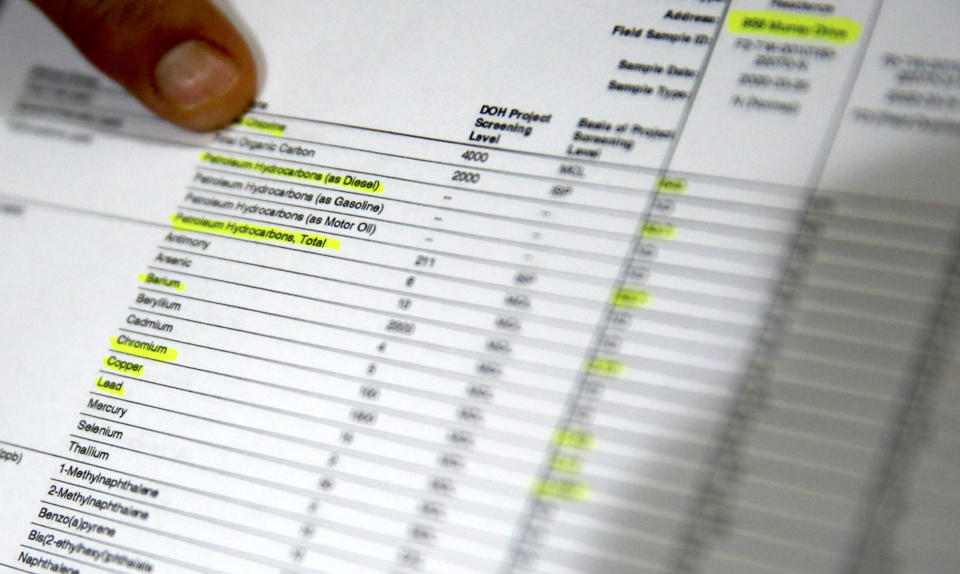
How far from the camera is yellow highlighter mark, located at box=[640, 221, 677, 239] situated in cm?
58

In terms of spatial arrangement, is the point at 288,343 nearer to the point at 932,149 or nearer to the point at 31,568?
the point at 31,568

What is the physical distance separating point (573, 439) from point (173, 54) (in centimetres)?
47

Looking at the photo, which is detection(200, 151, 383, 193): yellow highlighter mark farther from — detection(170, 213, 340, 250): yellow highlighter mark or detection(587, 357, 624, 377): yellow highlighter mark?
detection(587, 357, 624, 377): yellow highlighter mark

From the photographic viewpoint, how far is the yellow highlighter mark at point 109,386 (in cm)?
65

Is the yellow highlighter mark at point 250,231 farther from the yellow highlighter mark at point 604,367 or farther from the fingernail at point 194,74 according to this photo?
the yellow highlighter mark at point 604,367

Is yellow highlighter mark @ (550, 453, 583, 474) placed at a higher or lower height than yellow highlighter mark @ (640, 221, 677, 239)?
lower

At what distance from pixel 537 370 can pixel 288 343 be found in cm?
19

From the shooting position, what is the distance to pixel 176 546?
598mm

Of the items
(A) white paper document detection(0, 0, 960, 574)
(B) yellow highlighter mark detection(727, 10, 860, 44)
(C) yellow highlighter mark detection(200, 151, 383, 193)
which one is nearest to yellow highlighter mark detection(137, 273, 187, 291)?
(A) white paper document detection(0, 0, 960, 574)

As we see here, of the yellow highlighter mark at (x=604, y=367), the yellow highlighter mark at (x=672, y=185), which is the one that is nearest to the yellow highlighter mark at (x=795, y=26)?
the yellow highlighter mark at (x=672, y=185)

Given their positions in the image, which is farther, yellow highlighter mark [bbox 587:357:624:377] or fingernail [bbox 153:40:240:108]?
fingernail [bbox 153:40:240:108]

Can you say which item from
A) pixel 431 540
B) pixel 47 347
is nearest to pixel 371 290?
pixel 431 540

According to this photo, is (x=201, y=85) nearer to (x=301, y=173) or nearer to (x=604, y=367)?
(x=301, y=173)

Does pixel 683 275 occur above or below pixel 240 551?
above
